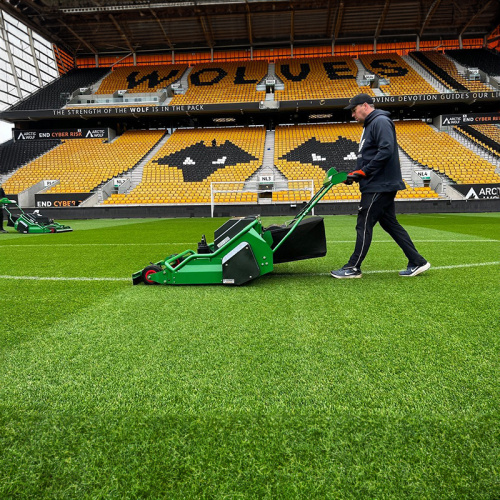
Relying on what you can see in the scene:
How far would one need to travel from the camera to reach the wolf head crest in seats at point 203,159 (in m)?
21.1

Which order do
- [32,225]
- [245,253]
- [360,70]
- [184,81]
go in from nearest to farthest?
[245,253] < [32,225] < [360,70] < [184,81]

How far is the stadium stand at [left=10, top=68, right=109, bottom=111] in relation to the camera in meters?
24.8

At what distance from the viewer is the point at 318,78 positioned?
26.8m

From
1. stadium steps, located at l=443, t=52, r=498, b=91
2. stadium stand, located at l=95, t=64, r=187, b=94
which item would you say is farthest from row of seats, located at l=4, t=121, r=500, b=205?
stadium steps, located at l=443, t=52, r=498, b=91

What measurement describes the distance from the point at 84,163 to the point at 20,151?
574cm

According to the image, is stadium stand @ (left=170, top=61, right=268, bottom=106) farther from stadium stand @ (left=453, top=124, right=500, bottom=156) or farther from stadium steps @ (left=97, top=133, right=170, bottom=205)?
stadium stand @ (left=453, top=124, right=500, bottom=156)

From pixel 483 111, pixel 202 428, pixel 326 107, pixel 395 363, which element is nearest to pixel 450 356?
pixel 395 363

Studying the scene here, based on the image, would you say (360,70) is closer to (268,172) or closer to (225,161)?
(268,172)

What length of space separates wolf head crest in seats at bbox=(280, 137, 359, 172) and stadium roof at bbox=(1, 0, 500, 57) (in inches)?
373

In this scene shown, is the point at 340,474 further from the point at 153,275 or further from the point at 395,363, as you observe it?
the point at 153,275

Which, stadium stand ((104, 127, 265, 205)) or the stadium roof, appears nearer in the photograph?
stadium stand ((104, 127, 265, 205))

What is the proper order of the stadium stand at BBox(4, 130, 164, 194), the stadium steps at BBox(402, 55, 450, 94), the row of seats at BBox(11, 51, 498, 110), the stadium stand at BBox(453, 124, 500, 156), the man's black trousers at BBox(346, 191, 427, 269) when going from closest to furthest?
the man's black trousers at BBox(346, 191, 427, 269) → the stadium stand at BBox(4, 130, 164, 194) → the stadium stand at BBox(453, 124, 500, 156) → the stadium steps at BBox(402, 55, 450, 94) → the row of seats at BBox(11, 51, 498, 110)

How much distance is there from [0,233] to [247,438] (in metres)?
11.9

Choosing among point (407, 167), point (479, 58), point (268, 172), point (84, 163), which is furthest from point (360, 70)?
point (84, 163)
